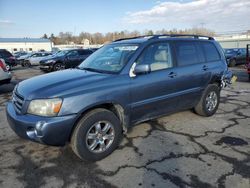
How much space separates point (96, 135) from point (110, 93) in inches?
26.1

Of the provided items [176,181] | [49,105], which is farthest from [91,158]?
[176,181]

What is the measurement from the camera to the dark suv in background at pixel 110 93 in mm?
3551

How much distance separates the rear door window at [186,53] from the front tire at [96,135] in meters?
1.95

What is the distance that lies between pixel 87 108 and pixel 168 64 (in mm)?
1944

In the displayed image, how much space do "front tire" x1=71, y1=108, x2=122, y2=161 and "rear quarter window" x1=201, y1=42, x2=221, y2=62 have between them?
115 inches

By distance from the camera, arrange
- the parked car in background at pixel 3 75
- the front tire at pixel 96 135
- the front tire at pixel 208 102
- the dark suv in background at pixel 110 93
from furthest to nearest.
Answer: the parked car in background at pixel 3 75
the front tire at pixel 208 102
the front tire at pixel 96 135
the dark suv in background at pixel 110 93

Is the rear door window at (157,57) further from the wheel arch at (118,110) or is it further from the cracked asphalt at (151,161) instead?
the cracked asphalt at (151,161)

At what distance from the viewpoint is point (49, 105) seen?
3502 mm

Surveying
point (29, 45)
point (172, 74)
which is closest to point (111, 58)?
point (172, 74)

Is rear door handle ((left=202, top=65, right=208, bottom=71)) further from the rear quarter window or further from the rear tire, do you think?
the rear tire

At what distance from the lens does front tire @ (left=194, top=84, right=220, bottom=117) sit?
5839 mm

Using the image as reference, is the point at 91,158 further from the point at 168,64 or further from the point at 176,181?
the point at 168,64

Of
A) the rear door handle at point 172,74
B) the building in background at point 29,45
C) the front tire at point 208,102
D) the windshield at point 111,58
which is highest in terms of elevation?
the building in background at point 29,45

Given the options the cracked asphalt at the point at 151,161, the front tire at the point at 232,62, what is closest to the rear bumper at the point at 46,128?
the cracked asphalt at the point at 151,161
